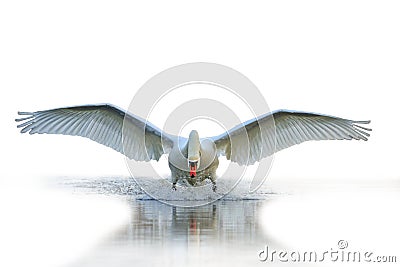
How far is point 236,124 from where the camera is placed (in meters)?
21.4

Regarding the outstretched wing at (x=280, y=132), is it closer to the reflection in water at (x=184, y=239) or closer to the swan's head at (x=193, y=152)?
the swan's head at (x=193, y=152)

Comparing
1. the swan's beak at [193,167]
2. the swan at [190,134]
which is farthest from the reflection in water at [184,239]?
the swan at [190,134]

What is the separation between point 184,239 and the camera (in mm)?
14086

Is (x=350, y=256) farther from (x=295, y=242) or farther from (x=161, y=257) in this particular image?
(x=161, y=257)

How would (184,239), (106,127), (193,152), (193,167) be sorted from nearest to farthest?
(184,239), (193,152), (193,167), (106,127)

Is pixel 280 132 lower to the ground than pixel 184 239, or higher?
higher

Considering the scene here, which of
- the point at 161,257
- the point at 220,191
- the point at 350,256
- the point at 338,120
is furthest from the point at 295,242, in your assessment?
the point at 220,191

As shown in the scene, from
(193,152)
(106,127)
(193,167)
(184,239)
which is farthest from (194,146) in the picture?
(184,239)

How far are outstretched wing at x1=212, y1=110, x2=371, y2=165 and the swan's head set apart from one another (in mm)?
1091

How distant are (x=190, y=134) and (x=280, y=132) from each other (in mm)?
2637

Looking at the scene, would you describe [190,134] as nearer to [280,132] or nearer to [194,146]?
[194,146]

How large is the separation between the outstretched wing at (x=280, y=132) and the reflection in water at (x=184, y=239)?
2661 mm

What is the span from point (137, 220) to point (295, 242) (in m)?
3.85

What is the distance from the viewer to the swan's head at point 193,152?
1994 cm
